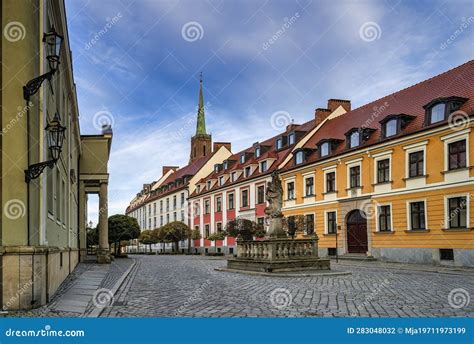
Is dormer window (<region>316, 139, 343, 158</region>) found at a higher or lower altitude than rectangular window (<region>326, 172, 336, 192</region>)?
higher

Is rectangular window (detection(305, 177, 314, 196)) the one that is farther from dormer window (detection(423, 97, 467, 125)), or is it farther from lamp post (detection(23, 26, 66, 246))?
lamp post (detection(23, 26, 66, 246))

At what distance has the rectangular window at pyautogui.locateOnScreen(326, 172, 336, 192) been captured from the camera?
32.8 m

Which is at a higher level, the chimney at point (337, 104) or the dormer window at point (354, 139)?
the chimney at point (337, 104)

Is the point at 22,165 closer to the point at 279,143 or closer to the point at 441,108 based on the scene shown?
the point at 441,108

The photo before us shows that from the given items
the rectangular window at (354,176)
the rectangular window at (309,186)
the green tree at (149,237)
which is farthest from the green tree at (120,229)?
the rectangular window at (354,176)

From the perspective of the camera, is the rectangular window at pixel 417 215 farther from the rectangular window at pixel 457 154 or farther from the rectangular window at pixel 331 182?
the rectangular window at pixel 331 182

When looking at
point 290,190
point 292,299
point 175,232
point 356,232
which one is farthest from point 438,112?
point 175,232

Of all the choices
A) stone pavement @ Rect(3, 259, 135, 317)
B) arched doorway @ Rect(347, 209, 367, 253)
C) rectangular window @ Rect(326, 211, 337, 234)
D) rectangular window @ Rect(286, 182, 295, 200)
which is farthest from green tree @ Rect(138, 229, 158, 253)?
stone pavement @ Rect(3, 259, 135, 317)

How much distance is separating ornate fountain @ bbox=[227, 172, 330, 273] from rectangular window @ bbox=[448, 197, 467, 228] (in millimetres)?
7802

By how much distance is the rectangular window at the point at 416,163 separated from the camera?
84.3 feet

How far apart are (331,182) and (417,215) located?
797cm

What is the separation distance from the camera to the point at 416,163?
26031 millimetres

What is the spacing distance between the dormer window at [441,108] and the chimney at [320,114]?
49.2 feet

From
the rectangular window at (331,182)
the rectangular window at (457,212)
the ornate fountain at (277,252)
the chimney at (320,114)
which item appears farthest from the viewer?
the chimney at (320,114)
